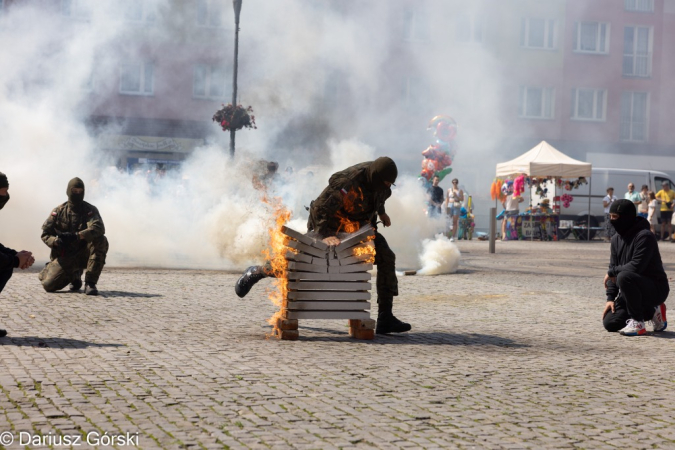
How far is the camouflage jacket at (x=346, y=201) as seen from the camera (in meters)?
7.51

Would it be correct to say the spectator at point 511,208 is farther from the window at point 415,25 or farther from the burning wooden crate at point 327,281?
the burning wooden crate at point 327,281

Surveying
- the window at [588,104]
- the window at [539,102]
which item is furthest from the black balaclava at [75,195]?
the window at [588,104]

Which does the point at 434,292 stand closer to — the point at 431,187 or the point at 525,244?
the point at 431,187

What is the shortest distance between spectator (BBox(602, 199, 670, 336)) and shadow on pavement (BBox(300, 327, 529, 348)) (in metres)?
1.21

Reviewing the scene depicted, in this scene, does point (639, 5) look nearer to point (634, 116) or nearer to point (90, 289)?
point (634, 116)

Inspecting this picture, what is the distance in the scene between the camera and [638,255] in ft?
26.9

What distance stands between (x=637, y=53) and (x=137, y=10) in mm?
25589

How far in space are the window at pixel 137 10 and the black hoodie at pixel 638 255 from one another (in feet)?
50.1

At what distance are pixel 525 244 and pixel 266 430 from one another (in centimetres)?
2078

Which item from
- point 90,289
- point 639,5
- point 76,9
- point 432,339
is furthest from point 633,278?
point 639,5

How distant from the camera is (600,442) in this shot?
443cm

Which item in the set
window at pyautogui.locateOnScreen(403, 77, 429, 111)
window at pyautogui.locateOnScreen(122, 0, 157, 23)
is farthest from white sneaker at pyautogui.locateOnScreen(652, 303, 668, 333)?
window at pyautogui.locateOnScreen(403, 77, 429, 111)

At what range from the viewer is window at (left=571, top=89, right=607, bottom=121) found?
39.6 metres

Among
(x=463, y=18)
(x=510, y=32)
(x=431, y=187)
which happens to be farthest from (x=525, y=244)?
(x=510, y=32)
